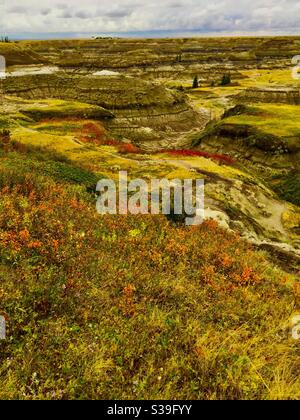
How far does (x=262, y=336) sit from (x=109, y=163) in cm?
2604

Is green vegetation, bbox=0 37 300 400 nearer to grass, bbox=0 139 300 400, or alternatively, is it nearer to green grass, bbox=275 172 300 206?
grass, bbox=0 139 300 400

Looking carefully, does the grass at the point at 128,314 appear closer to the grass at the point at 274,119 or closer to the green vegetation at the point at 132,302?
the green vegetation at the point at 132,302

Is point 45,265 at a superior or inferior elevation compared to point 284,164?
superior

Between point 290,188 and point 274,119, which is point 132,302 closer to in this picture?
point 290,188

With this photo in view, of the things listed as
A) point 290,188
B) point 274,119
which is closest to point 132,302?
point 290,188

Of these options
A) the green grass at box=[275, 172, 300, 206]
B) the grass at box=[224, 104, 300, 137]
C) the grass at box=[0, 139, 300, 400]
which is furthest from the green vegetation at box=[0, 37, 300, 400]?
the grass at box=[224, 104, 300, 137]

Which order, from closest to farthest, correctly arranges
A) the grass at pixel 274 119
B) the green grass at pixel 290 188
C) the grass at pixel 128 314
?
the grass at pixel 128 314 < the green grass at pixel 290 188 < the grass at pixel 274 119

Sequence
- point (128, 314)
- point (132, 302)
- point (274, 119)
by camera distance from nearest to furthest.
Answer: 1. point (128, 314)
2. point (132, 302)
3. point (274, 119)

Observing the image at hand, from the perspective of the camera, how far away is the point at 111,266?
1084cm

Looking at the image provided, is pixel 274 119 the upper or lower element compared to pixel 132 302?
upper

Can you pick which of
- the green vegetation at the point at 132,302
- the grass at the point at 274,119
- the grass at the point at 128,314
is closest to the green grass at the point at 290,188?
the grass at the point at 274,119

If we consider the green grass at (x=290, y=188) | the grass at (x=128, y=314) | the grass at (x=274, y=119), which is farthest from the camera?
the grass at (x=274, y=119)
